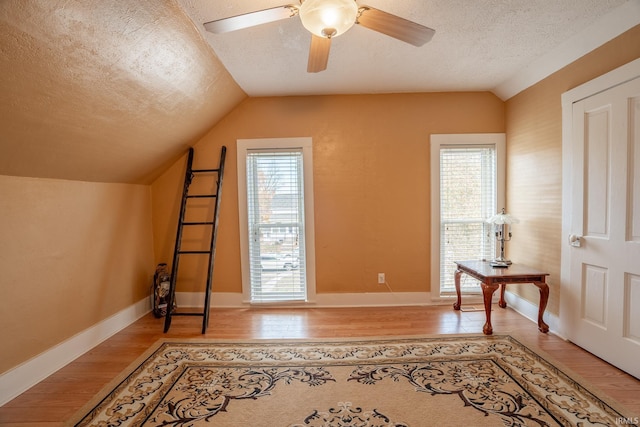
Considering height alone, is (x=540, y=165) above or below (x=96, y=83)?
below

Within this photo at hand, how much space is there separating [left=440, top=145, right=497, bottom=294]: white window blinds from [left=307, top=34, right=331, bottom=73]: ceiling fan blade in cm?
207

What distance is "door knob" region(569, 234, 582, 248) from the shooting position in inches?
91.5

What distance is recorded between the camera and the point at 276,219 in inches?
134

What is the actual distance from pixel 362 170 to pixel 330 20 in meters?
2.09

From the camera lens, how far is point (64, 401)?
1.83 m

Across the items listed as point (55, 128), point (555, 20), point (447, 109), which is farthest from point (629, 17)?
point (55, 128)

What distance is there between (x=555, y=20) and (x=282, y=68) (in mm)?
2147

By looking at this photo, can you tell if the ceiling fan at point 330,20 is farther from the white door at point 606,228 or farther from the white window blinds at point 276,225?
the white window blinds at point 276,225

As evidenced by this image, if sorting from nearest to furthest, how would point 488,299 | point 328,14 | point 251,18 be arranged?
point 328,14 < point 251,18 < point 488,299

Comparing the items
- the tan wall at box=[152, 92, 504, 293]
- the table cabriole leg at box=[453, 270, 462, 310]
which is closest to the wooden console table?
the table cabriole leg at box=[453, 270, 462, 310]

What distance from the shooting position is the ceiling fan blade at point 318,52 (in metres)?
1.64

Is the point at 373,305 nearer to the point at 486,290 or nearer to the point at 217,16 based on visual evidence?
the point at 486,290

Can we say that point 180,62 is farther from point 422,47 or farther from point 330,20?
point 422,47

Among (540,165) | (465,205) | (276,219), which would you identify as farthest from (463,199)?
(276,219)
